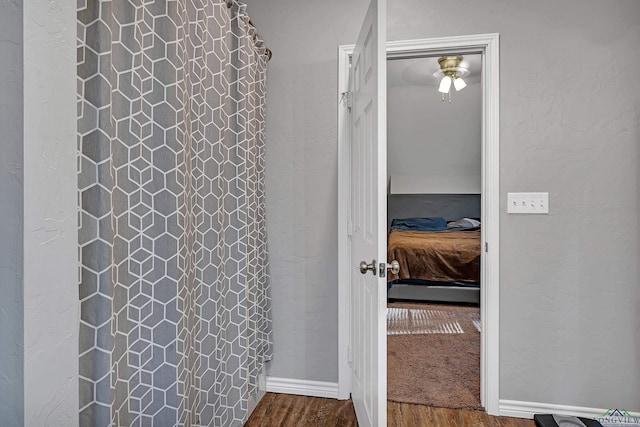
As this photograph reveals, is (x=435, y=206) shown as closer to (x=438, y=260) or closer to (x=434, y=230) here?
(x=434, y=230)

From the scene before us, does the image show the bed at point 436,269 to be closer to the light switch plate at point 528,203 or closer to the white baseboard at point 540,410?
the white baseboard at point 540,410

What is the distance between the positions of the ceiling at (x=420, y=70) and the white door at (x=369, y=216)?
2.38 m

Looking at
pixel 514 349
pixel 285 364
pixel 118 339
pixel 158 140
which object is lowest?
pixel 285 364

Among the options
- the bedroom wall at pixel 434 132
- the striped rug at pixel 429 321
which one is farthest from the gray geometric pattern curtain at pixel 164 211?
the bedroom wall at pixel 434 132

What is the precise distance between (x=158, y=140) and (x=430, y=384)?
2189 mm

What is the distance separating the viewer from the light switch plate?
2.06 m

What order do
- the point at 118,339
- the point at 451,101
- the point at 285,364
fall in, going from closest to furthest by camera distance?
the point at 118,339 < the point at 285,364 < the point at 451,101

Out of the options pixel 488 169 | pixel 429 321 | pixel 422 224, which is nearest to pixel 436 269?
pixel 429 321

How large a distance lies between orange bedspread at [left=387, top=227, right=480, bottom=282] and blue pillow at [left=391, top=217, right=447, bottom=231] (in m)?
1.05

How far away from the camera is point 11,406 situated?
66cm

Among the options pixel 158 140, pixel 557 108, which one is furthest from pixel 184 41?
pixel 557 108

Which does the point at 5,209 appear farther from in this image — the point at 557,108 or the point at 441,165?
the point at 441,165

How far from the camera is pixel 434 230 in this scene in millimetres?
5609

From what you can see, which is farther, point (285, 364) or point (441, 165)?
point (441, 165)
